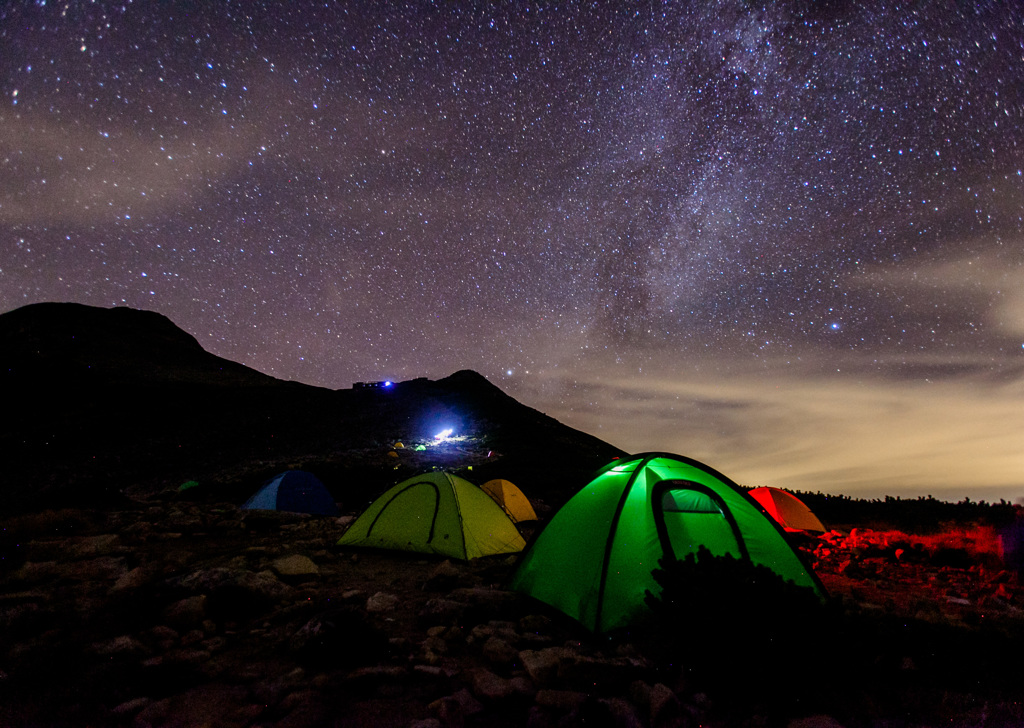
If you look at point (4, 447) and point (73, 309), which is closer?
point (4, 447)

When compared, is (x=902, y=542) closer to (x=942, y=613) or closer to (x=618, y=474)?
(x=942, y=613)

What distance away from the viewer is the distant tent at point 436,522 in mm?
8992

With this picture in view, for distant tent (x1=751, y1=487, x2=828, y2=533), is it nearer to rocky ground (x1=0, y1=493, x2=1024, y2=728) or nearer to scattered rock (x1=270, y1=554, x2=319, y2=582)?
rocky ground (x1=0, y1=493, x2=1024, y2=728)

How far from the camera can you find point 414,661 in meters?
4.31

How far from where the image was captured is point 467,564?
8.39 meters

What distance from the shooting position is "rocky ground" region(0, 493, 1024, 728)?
11.3 feet

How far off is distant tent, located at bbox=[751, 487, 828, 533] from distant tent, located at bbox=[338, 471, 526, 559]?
8956 mm

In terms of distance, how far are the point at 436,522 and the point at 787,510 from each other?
11220mm

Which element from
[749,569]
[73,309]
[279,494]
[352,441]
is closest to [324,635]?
[749,569]

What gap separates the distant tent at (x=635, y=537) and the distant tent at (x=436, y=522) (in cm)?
300

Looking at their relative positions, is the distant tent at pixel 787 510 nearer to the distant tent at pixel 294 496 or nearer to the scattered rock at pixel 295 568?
the scattered rock at pixel 295 568

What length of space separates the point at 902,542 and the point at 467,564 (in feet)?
34.6

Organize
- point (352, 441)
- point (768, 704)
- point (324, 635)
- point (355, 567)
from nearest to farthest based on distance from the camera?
point (768, 704)
point (324, 635)
point (355, 567)
point (352, 441)

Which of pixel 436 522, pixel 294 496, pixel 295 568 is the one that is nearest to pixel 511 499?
pixel 294 496
